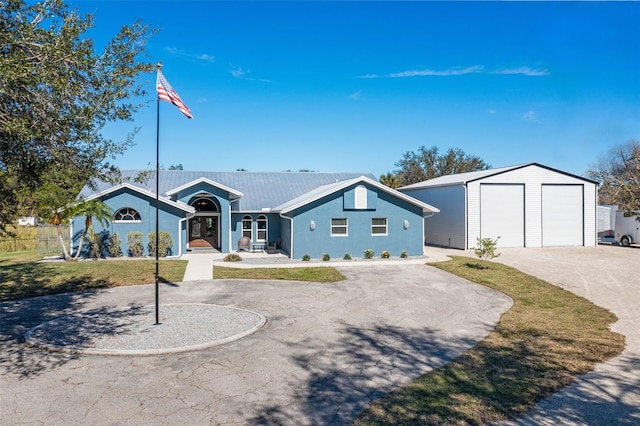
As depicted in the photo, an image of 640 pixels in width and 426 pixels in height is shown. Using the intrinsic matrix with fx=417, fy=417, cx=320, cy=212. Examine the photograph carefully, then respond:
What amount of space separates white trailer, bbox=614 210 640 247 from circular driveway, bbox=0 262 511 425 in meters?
20.9

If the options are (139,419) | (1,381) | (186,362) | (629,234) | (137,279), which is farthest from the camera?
(629,234)

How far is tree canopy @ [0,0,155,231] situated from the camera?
5730 mm

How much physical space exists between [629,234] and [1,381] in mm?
33299

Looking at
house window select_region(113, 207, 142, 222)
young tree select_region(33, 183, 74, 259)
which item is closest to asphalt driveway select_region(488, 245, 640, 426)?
house window select_region(113, 207, 142, 222)

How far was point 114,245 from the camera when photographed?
70.3 feet

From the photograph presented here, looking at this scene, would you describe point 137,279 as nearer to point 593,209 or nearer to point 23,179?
point 23,179

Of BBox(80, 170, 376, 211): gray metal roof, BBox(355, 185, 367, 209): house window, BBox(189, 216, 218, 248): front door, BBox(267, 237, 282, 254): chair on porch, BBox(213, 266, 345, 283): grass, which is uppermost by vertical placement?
BBox(80, 170, 376, 211): gray metal roof

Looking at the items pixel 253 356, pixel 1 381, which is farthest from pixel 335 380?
pixel 1 381

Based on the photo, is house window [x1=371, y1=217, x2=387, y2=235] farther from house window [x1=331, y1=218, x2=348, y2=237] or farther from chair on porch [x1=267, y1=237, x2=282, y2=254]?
chair on porch [x1=267, y1=237, x2=282, y2=254]

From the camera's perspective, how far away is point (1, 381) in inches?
255

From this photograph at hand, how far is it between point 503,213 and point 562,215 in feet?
13.9

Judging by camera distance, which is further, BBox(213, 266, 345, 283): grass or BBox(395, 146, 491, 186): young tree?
BBox(395, 146, 491, 186): young tree

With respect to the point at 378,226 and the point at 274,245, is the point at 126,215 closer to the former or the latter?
the point at 274,245

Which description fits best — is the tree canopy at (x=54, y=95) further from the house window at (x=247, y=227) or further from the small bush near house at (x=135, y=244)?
the house window at (x=247, y=227)
